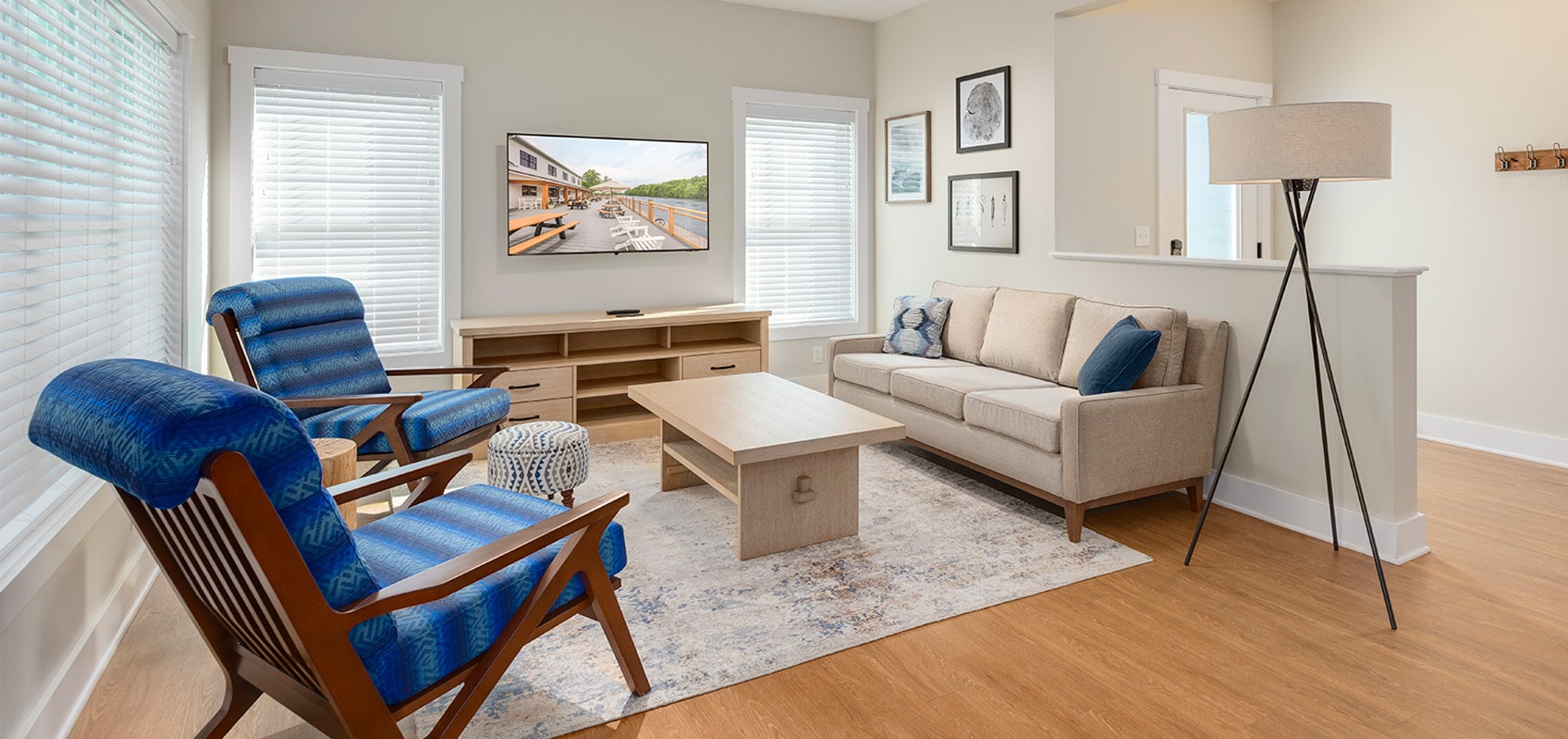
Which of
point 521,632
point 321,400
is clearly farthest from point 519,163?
point 521,632

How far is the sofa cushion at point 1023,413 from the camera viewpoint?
322 centimetres

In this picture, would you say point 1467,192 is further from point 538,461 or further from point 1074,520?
point 538,461

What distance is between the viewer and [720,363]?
5125 millimetres

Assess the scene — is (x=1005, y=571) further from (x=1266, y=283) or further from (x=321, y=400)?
(x=321, y=400)

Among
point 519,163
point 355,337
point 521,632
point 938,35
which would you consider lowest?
point 521,632

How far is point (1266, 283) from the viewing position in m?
3.39

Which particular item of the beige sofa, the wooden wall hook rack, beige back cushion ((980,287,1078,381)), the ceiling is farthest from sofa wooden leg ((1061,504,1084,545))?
the ceiling

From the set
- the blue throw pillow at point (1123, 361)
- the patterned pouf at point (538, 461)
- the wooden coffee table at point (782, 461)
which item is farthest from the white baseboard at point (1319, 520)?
the patterned pouf at point (538, 461)

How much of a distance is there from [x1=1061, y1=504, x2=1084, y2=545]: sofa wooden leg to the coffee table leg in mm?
778

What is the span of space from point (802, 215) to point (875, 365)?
1.80 m

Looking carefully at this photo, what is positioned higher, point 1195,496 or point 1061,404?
point 1061,404

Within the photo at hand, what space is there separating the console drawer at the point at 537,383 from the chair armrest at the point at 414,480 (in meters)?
2.15

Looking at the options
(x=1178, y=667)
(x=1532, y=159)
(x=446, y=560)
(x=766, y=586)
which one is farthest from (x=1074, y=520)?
(x=1532, y=159)

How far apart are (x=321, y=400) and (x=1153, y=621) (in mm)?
2867
